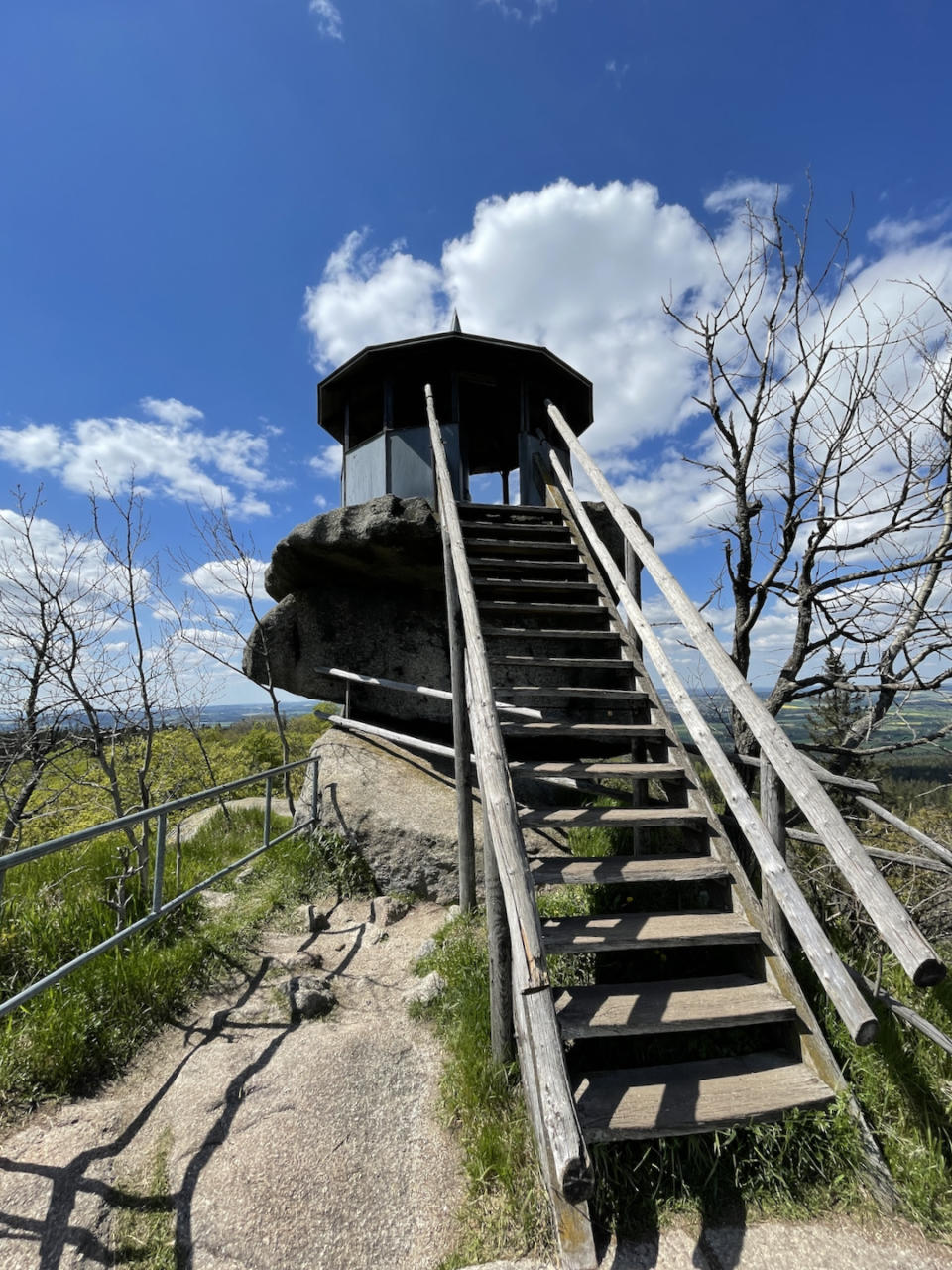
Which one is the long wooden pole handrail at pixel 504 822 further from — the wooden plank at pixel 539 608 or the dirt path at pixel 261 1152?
the dirt path at pixel 261 1152

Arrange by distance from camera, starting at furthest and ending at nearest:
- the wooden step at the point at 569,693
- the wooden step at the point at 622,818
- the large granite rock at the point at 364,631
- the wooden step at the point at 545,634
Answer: the large granite rock at the point at 364,631 → the wooden step at the point at 545,634 → the wooden step at the point at 569,693 → the wooden step at the point at 622,818

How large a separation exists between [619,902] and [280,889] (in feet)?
11.1

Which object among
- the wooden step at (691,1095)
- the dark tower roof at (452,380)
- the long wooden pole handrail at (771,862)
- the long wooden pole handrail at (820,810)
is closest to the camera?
the long wooden pole handrail at (820,810)

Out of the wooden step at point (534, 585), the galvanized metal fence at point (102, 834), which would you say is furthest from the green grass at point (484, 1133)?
the wooden step at point (534, 585)

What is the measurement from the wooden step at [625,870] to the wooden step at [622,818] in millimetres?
214

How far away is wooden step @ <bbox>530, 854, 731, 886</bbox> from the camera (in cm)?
320

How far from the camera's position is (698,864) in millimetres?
3359

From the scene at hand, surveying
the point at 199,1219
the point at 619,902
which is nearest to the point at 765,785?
the point at 619,902

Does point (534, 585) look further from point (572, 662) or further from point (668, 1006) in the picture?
point (668, 1006)

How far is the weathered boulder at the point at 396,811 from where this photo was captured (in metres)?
5.66

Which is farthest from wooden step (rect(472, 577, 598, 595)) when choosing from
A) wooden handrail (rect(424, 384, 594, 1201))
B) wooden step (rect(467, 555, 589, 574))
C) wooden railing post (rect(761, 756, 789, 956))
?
wooden railing post (rect(761, 756, 789, 956))

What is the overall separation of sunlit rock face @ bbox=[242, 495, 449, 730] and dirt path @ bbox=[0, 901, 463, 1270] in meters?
4.45

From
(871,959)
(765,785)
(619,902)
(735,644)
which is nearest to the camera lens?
(765,785)

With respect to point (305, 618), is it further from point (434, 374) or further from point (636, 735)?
point (636, 735)
